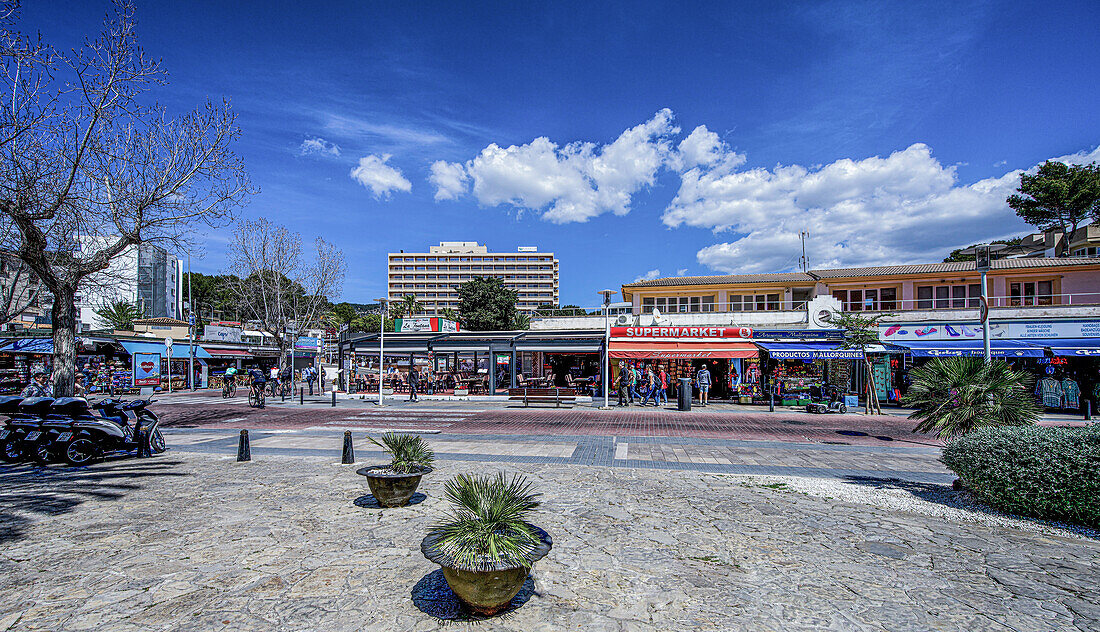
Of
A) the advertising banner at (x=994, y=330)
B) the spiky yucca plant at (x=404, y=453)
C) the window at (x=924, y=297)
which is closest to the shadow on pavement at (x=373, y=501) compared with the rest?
the spiky yucca plant at (x=404, y=453)

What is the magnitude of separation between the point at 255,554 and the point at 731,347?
22475 mm

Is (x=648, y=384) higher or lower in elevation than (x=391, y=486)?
lower

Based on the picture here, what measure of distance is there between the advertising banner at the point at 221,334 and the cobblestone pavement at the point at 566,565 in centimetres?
3445

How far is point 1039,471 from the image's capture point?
20.8ft

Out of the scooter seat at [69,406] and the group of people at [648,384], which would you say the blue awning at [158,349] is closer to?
the scooter seat at [69,406]

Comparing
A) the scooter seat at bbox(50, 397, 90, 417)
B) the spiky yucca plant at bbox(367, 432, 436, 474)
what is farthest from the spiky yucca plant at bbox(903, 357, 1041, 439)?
the scooter seat at bbox(50, 397, 90, 417)

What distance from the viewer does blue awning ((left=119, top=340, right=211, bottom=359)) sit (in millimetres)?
31859

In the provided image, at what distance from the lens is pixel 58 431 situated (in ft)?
32.6

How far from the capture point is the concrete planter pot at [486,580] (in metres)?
3.76

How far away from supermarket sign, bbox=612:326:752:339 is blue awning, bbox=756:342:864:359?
1099mm

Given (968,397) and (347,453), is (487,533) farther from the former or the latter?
(968,397)

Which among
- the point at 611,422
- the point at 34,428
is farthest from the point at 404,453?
the point at 611,422

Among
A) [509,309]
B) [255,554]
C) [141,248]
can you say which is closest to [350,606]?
[255,554]

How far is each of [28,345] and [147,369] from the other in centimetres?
638
